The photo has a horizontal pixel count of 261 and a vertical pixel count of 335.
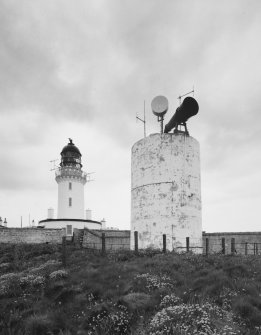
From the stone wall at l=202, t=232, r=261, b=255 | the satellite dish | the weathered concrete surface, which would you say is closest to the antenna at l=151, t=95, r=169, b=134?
the satellite dish

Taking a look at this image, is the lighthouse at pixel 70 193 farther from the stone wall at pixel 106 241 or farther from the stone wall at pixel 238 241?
the stone wall at pixel 238 241

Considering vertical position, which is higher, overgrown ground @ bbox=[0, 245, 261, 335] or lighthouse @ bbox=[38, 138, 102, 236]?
lighthouse @ bbox=[38, 138, 102, 236]

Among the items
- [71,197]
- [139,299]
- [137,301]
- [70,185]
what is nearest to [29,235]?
[71,197]

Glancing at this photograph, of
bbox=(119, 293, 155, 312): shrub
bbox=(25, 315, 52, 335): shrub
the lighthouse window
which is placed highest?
the lighthouse window

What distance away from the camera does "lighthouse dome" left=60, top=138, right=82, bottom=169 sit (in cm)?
4553

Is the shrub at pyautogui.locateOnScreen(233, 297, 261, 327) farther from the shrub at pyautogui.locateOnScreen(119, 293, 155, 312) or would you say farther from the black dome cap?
the black dome cap

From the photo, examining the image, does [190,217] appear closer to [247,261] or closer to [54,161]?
[247,261]

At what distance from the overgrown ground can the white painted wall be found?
88.5 ft

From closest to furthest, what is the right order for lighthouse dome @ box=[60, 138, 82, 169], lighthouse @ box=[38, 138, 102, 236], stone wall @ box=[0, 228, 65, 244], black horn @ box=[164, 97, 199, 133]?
black horn @ box=[164, 97, 199, 133], stone wall @ box=[0, 228, 65, 244], lighthouse @ box=[38, 138, 102, 236], lighthouse dome @ box=[60, 138, 82, 169]

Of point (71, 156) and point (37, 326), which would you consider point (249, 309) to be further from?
point (71, 156)

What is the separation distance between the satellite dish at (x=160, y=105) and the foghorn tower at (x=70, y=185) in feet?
73.2

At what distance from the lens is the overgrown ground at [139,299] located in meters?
8.43

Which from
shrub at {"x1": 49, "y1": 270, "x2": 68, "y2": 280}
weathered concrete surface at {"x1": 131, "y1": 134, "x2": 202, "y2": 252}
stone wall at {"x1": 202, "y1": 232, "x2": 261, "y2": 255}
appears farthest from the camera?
stone wall at {"x1": 202, "y1": 232, "x2": 261, "y2": 255}

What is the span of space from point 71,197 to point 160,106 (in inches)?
908
